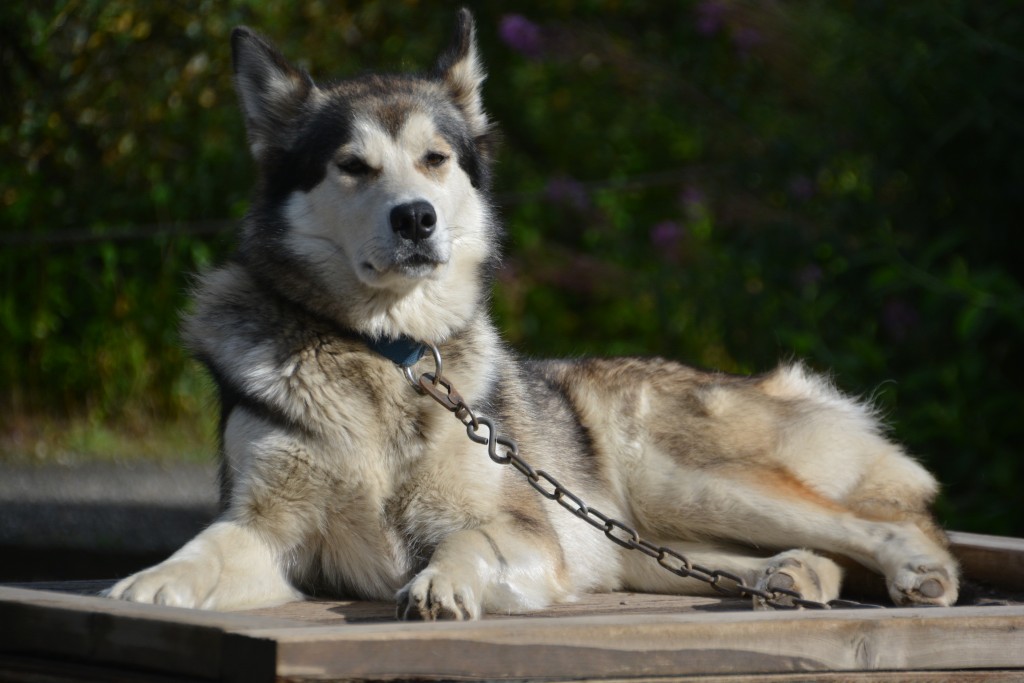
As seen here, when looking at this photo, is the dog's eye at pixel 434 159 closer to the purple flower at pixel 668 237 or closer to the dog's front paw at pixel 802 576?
the dog's front paw at pixel 802 576

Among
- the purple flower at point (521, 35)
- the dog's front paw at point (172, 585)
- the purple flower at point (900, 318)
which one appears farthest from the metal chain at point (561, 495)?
the purple flower at point (521, 35)

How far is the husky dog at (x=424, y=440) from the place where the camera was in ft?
10.9

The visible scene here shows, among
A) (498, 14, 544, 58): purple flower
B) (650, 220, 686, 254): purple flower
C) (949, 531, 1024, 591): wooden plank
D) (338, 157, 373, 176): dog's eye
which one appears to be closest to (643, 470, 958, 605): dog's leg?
(949, 531, 1024, 591): wooden plank

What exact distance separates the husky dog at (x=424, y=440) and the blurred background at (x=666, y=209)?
179 cm

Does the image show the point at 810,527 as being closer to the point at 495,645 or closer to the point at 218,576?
the point at 495,645

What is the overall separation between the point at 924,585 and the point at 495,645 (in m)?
1.47

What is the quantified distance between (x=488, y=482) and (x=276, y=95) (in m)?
1.37

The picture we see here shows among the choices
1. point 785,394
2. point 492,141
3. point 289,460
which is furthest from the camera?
point 785,394

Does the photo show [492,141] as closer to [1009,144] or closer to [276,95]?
[276,95]

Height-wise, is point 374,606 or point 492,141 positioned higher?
point 492,141

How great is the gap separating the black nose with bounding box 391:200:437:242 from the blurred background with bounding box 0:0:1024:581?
84.9 inches

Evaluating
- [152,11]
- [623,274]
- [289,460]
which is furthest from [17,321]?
[289,460]

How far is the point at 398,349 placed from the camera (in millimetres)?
3555

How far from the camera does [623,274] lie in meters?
8.77
